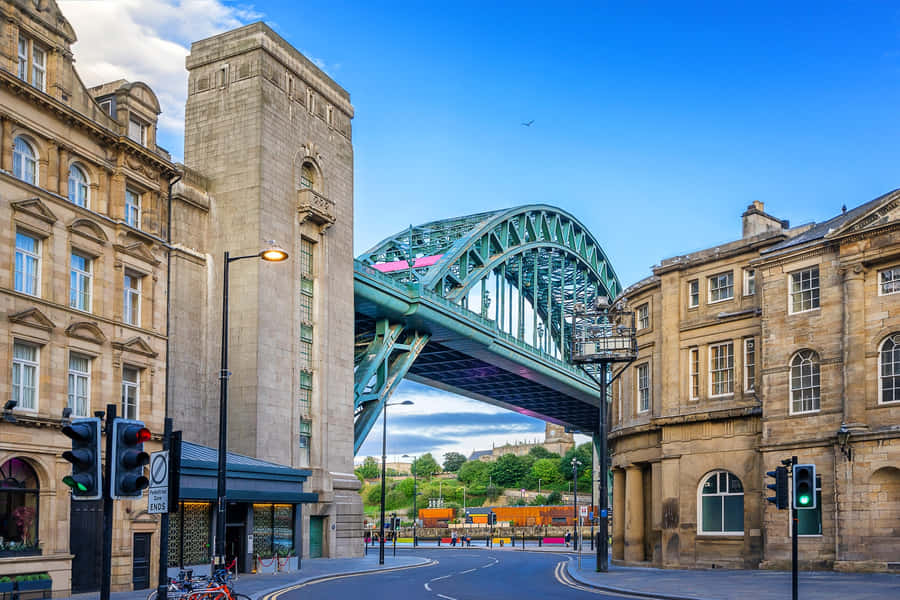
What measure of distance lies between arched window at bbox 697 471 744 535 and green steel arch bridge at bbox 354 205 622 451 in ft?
51.1

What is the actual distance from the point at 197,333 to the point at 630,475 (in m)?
22.8

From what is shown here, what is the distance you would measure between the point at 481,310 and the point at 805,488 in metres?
69.5

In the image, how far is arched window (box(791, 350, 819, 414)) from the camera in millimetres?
39625

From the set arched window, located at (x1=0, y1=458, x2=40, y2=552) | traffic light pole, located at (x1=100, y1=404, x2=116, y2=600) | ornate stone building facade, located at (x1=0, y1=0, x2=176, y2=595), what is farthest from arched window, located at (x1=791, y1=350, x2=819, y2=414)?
traffic light pole, located at (x1=100, y1=404, x2=116, y2=600)

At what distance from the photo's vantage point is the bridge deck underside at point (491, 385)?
292 feet

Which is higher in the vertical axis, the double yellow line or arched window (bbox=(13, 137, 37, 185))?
arched window (bbox=(13, 137, 37, 185))

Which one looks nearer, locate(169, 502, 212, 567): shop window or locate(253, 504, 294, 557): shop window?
locate(169, 502, 212, 567): shop window

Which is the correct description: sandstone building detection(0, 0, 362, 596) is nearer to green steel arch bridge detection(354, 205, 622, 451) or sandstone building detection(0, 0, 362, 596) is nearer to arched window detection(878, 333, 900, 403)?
green steel arch bridge detection(354, 205, 622, 451)

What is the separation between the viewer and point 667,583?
32.9 meters

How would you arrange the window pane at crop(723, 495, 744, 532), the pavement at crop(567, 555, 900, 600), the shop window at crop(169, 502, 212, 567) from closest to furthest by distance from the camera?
the pavement at crop(567, 555, 900, 600)
the shop window at crop(169, 502, 212, 567)
the window pane at crop(723, 495, 744, 532)

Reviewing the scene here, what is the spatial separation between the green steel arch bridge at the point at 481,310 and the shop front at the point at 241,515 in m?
18.9

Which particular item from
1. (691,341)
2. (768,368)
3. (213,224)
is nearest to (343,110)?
(213,224)

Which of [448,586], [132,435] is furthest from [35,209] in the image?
[132,435]

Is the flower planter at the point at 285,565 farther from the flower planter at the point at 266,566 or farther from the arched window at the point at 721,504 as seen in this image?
the arched window at the point at 721,504
